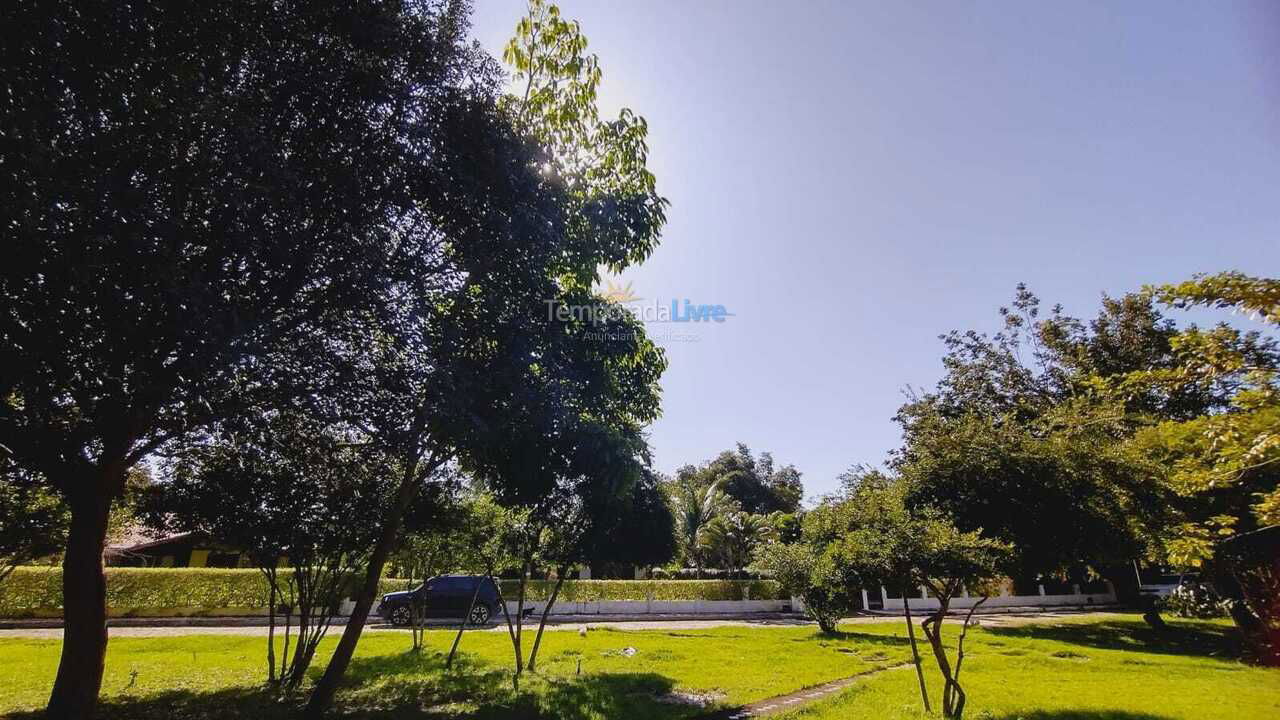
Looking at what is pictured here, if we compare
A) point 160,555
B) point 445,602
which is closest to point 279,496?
point 445,602

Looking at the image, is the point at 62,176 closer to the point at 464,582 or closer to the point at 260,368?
the point at 260,368

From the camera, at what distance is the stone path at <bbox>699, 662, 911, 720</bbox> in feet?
29.9

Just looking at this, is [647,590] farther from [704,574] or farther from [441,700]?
[441,700]

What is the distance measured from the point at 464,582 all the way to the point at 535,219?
19.4 m

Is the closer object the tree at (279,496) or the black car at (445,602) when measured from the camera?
the tree at (279,496)

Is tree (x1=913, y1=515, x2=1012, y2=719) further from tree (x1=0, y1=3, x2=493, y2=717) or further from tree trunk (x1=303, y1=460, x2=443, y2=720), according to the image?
tree (x1=0, y1=3, x2=493, y2=717)

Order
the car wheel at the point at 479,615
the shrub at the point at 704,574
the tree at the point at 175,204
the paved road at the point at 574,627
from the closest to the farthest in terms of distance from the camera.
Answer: the tree at the point at 175,204, the paved road at the point at 574,627, the car wheel at the point at 479,615, the shrub at the point at 704,574

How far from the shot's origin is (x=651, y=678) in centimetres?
1174

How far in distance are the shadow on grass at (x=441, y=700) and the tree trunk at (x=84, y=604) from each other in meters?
0.69

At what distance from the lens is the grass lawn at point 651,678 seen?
9109 millimetres

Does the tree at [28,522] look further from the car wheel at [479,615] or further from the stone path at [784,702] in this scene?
the car wheel at [479,615]

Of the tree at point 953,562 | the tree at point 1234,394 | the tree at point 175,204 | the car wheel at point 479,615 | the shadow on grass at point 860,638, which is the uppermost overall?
the tree at point 175,204

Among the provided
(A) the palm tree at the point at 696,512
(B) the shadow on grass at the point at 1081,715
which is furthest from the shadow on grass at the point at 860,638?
(A) the palm tree at the point at 696,512

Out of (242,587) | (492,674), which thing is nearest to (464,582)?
(242,587)
